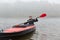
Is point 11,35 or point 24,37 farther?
point 24,37

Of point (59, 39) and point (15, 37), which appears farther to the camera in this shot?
point (59, 39)

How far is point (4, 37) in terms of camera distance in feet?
62.0

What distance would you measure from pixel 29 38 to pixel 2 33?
4231 mm

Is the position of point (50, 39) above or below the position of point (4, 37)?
below

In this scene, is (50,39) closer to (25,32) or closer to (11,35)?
(25,32)

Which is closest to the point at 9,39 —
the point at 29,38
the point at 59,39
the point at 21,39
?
the point at 21,39

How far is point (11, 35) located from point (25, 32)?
2.08 meters

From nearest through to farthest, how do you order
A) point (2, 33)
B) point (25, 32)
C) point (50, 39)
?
point (2, 33), point (25, 32), point (50, 39)

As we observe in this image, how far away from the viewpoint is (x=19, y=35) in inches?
785

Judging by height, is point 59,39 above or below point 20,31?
below

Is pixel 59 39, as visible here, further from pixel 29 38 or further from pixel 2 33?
pixel 2 33

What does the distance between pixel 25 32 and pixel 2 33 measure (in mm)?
2758

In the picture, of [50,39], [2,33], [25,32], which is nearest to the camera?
[2,33]

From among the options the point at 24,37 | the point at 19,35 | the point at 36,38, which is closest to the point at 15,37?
the point at 19,35
